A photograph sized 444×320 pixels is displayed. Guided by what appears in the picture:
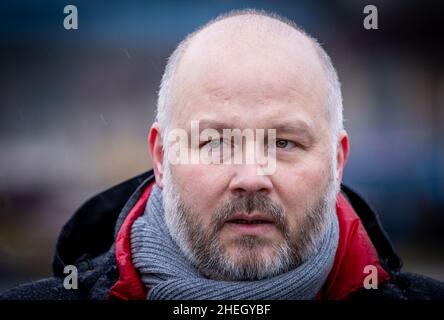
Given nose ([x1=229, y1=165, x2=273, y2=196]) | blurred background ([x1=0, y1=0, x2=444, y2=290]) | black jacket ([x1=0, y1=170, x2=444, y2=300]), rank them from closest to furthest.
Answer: nose ([x1=229, y1=165, x2=273, y2=196]) < black jacket ([x1=0, y1=170, x2=444, y2=300]) < blurred background ([x1=0, y1=0, x2=444, y2=290])

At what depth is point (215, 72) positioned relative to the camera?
1817mm

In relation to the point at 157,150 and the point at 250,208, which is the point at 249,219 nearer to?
the point at 250,208

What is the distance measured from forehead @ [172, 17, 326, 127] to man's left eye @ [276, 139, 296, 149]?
91 mm

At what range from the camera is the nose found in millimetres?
1690

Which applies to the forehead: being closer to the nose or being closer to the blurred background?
the nose

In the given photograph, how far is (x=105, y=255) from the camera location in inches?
81.0

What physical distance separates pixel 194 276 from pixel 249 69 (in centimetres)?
75

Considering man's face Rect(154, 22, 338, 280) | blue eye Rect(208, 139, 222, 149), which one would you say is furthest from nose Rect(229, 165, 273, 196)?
blue eye Rect(208, 139, 222, 149)

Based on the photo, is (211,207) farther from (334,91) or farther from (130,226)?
(334,91)

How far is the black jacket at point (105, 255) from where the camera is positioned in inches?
77.7

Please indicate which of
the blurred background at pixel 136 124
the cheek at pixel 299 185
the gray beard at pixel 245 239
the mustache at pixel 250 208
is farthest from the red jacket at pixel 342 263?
the blurred background at pixel 136 124

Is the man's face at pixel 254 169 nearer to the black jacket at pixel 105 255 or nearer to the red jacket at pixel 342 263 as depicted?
the red jacket at pixel 342 263

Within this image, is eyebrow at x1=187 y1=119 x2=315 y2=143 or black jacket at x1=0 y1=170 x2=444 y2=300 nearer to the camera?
eyebrow at x1=187 y1=119 x2=315 y2=143

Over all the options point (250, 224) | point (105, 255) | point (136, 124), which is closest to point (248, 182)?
point (250, 224)
